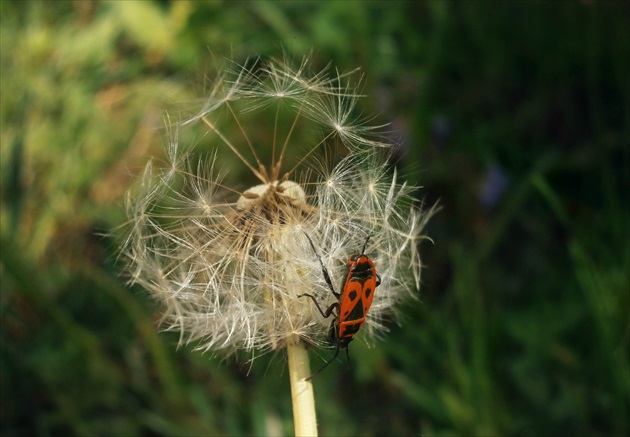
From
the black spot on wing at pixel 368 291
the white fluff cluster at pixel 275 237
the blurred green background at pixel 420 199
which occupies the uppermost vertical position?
the blurred green background at pixel 420 199

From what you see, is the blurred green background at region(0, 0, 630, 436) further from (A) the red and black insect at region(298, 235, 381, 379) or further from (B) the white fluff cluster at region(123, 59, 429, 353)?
(A) the red and black insect at region(298, 235, 381, 379)

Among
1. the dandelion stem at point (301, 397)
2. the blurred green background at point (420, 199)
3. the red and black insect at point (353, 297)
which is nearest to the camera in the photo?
the dandelion stem at point (301, 397)

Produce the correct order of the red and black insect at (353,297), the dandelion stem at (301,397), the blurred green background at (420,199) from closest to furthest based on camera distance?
the dandelion stem at (301,397) → the red and black insect at (353,297) → the blurred green background at (420,199)

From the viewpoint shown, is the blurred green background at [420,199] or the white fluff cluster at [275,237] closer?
the white fluff cluster at [275,237]

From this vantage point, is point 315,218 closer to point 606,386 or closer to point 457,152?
point 606,386

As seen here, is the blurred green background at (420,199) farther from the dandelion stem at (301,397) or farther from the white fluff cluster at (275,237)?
the dandelion stem at (301,397)

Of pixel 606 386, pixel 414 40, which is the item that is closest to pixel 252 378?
pixel 606 386

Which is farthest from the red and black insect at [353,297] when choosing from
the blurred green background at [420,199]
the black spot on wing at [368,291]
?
the blurred green background at [420,199]

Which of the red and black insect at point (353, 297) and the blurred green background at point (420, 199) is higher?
the blurred green background at point (420, 199)

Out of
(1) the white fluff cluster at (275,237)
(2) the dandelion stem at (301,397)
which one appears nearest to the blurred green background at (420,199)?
(1) the white fluff cluster at (275,237)
